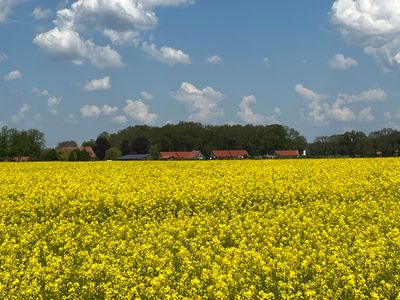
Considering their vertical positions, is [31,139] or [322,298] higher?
[31,139]

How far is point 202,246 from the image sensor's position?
8234 millimetres

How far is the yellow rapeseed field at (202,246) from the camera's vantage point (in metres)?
6.51

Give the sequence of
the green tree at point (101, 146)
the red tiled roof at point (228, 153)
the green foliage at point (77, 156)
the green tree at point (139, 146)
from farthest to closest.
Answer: the green tree at point (101, 146) → the green tree at point (139, 146) → the red tiled roof at point (228, 153) → the green foliage at point (77, 156)

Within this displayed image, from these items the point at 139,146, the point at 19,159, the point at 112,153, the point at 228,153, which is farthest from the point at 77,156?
the point at 139,146

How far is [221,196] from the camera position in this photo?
1497 cm

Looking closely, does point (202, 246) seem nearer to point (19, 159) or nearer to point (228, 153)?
point (19, 159)

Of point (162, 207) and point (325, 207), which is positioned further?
point (162, 207)

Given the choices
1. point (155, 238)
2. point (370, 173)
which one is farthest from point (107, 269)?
point (370, 173)

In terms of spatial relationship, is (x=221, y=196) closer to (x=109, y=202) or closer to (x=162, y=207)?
(x=162, y=207)

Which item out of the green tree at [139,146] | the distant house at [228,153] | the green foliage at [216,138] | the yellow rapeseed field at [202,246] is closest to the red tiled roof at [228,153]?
the distant house at [228,153]

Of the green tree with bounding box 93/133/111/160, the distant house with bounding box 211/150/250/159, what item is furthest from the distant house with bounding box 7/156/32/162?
the distant house with bounding box 211/150/250/159

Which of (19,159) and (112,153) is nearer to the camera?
(19,159)

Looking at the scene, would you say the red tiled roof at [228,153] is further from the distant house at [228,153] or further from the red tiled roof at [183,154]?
the red tiled roof at [183,154]

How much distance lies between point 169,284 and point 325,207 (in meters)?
6.71
